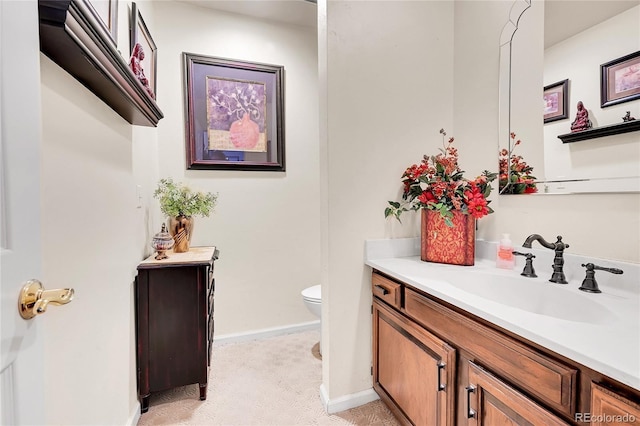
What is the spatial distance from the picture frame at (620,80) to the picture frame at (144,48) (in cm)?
188

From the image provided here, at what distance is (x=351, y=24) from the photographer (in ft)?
4.97

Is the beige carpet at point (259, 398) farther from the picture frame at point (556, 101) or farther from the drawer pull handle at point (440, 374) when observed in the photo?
the picture frame at point (556, 101)

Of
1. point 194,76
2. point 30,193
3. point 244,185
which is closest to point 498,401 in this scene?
point 30,193

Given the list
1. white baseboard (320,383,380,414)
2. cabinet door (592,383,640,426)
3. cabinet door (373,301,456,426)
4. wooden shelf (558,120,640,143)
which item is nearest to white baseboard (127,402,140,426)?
white baseboard (320,383,380,414)

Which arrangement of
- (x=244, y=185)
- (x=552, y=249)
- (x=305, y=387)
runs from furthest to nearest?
(x=244, y=185) < (x=305, y=387) < (x=552, y=249)

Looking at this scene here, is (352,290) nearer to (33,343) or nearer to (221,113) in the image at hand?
(33,343)

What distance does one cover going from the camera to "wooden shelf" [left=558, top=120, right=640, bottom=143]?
1.00m

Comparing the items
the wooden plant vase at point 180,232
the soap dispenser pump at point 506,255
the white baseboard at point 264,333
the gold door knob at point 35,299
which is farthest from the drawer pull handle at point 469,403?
the white baseboard at point 264,333

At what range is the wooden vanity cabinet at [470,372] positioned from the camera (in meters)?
0.66

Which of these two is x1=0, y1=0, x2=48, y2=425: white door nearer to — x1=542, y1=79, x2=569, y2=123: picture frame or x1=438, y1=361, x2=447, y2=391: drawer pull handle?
x1=438, y1=361, x2=447, y2=391: drawer pull handle

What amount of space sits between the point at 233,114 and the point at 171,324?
161cm

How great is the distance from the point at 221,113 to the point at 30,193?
75.8 inches

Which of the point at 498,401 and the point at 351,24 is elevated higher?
the point at 351,24

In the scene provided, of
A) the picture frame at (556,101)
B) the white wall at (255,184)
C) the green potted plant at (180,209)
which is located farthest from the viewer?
the white wall at (255,184)
